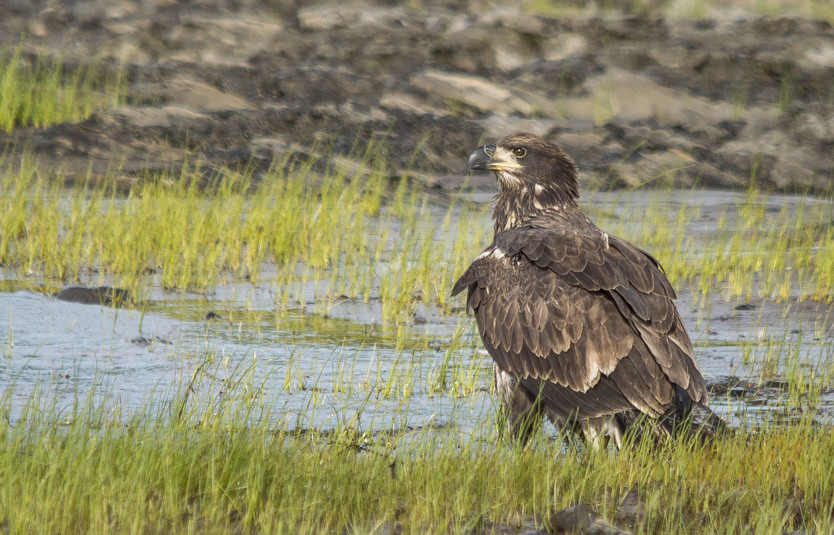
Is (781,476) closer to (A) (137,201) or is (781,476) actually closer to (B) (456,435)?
(B) (456,435)

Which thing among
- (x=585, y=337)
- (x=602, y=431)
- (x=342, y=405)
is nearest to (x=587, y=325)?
(x=585, y=337)

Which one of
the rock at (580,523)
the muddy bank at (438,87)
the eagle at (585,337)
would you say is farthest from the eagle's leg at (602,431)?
the muddy bank at (438,87)

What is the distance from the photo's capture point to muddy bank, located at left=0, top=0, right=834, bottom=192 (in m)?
13.8

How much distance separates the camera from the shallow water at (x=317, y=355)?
19.0ft

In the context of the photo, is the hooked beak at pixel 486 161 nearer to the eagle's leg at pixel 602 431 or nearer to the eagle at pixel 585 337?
the eagle at pixel 585 337

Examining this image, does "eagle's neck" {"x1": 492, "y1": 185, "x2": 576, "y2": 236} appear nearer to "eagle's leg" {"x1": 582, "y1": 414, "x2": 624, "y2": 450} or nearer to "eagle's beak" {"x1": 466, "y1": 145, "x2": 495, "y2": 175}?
"eagle's beak" {"x1": 466, "y1": 145, "x2": 495, "y2": 175}

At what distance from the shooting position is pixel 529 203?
651 cm

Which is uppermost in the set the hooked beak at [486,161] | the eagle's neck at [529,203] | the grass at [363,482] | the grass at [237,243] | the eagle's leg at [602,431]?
the hooked beak at [486,161]

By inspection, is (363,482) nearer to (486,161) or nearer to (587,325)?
(587,325)

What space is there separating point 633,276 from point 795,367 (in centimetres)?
133

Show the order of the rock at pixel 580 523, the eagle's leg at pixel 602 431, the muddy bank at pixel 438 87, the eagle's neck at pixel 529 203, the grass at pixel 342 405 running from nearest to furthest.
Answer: the rock at pixel 580 523 < the grass at pixel 342 405 < the eagle's leg at pixel 602 431 < the eagle's neck at pixel 529 203 < the muddy bank at pixel 438 87

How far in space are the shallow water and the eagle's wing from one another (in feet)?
1.55

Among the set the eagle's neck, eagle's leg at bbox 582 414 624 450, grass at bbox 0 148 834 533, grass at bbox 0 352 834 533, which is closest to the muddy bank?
grass at bbox 0 148 834 533

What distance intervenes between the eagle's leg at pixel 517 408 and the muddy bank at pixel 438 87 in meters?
6.50
